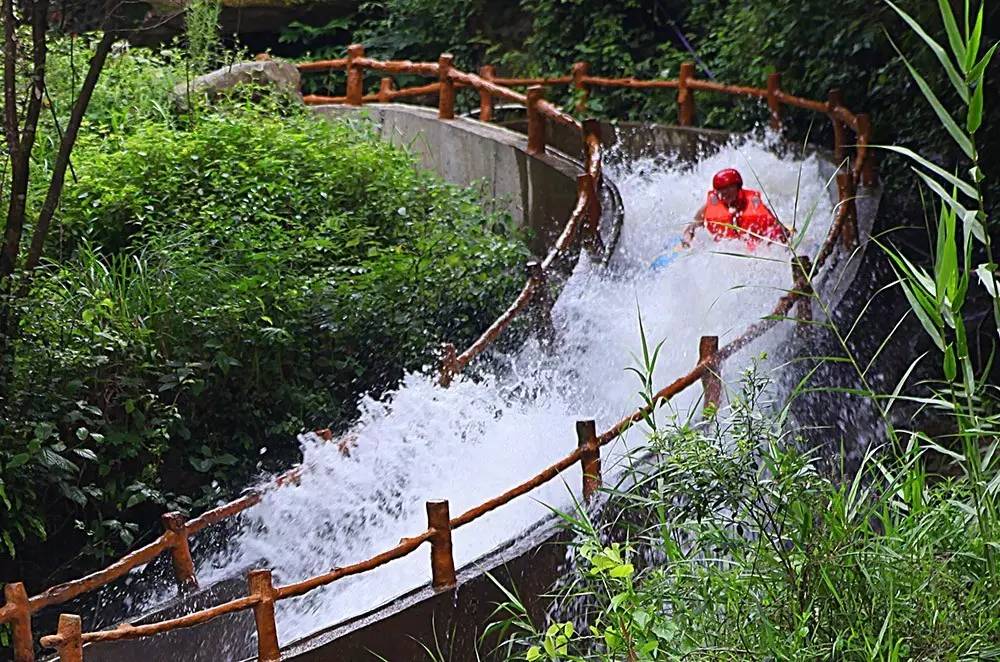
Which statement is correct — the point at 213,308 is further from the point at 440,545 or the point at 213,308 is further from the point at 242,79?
the point at 242,79

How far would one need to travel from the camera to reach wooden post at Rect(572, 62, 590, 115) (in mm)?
12484

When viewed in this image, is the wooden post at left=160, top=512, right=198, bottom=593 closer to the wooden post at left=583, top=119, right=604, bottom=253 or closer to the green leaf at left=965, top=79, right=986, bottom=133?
the wooden post at left=583, top=119, right=604, bottom=253

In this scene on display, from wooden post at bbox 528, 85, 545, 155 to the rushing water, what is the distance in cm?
110

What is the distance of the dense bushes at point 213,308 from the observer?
664cm

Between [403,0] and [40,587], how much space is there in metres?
10.7

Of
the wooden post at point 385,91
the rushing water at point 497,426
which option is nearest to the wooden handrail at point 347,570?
the rushing water at point 497,426

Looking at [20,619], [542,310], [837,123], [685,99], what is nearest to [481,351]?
[542,310]

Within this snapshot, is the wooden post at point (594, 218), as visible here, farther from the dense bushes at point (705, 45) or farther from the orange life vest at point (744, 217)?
the dense bushes at point (705, 45)

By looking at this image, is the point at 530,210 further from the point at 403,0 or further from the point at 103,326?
the point at 403,0

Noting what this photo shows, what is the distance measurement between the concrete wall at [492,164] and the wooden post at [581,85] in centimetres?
154

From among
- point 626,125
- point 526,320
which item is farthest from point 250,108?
point 526,320

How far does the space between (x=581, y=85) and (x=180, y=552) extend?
7.71 meters

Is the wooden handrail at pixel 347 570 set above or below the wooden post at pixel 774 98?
below

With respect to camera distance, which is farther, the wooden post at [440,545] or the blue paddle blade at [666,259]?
the blue paddle blade at [666,259]
